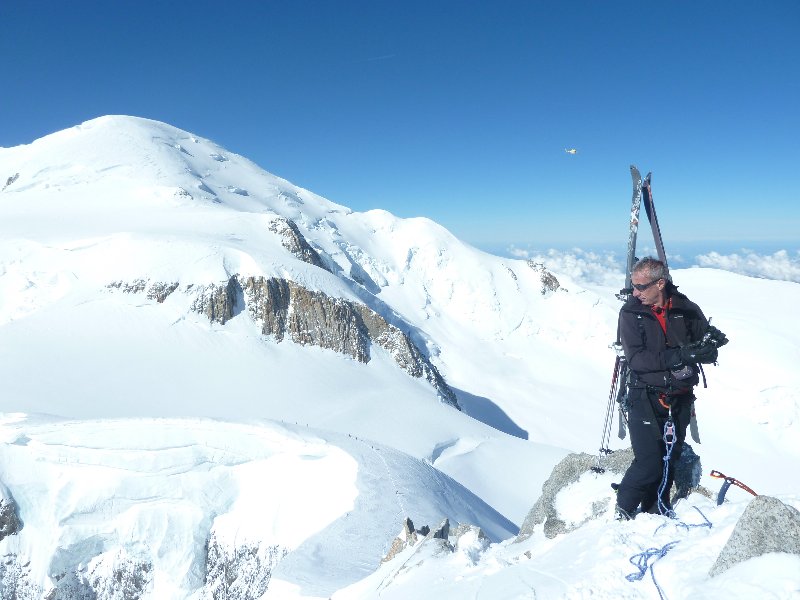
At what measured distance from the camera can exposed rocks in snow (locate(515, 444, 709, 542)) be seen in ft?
22.0

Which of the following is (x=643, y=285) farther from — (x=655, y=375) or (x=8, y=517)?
(x=8, y=517)

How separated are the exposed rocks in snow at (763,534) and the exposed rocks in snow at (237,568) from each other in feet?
44.6

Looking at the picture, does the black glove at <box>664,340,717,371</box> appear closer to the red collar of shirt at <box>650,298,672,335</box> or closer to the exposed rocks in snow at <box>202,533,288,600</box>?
the red collar of shirt at <box>650,298,672,335</box>

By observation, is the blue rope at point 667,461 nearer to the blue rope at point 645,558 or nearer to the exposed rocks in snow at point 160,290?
the blue rope at point 645,558

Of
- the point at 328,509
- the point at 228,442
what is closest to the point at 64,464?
the point at 228,442

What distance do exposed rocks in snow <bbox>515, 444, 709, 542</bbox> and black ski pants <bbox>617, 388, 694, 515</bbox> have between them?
89 centimetres

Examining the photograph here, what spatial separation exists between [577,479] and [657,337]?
161 inches

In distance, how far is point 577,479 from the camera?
8.67 metres

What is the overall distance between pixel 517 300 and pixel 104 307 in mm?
46379

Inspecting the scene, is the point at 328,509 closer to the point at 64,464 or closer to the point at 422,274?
the point at 64,464

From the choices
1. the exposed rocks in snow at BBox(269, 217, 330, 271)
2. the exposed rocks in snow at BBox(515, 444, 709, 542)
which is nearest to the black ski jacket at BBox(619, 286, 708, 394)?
the exposed rocks in snow at BBox(515, 444, 709, 542)

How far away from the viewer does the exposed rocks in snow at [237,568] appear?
1502 centimetres

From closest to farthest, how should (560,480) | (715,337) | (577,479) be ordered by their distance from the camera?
(715,337) → (577,479) → (560,480)

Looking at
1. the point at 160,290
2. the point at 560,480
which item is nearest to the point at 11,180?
the point at 160,290
